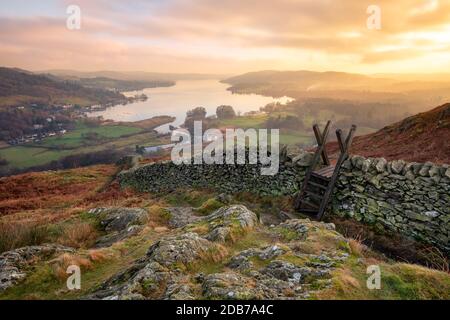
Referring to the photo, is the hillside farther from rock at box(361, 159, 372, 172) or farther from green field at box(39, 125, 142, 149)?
green field at box(39, 125, 142, 149)

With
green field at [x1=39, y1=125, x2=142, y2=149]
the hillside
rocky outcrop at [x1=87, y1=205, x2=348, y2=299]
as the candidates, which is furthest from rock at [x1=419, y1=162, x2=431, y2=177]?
green field at [x1=39, y1=125, x2=142, y2=149]

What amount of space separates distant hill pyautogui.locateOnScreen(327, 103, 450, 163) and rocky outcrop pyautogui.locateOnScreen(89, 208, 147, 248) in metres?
11.9

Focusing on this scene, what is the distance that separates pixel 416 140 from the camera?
19672 millimetres

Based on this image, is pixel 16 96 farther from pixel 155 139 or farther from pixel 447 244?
pixel 447 244

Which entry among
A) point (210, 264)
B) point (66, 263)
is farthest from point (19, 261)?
point (210, 264)

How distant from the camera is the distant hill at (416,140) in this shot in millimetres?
14724

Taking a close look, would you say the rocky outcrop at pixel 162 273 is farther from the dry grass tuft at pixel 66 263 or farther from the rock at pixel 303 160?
the rock at pixel 303 160

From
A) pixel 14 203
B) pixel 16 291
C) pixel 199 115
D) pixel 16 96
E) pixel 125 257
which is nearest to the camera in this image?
pixel 16 291

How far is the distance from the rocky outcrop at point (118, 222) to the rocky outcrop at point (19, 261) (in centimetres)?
187

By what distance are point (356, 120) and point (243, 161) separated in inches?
3720

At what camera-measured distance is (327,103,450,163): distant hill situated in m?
14.7

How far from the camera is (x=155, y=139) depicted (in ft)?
341

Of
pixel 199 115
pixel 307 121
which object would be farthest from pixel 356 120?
pixel 199 115

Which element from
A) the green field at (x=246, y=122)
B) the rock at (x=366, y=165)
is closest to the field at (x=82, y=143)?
the green field at (x=246, y=122)
